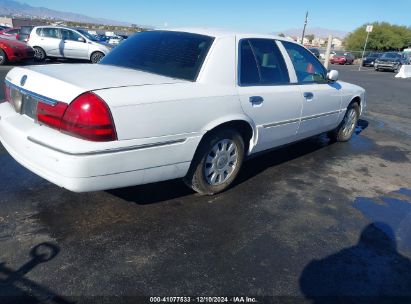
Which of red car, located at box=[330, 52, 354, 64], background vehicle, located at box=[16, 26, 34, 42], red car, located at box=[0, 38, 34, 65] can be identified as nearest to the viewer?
red car, located at box=[0, 38, 34, 65]

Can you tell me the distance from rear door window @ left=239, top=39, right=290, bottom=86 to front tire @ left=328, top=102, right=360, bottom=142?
2.38 meters

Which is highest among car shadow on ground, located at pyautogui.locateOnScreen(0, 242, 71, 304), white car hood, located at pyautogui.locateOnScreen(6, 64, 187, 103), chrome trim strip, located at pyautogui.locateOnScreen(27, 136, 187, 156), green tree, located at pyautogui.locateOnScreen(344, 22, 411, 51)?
green tree, located at pyautogui.locateOnScreen(344, 22, 411, 51)

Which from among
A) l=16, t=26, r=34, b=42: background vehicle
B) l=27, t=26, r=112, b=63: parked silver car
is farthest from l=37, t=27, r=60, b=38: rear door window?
l=16, t=26, r=34, b=42: background vehicle

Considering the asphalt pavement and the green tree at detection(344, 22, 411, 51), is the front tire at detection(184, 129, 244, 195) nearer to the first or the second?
the asphalt pavement

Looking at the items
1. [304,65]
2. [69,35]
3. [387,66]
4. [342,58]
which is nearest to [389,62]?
[387,66]

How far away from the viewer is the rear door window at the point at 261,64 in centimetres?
382

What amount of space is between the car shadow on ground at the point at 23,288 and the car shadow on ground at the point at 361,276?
1.74 meters

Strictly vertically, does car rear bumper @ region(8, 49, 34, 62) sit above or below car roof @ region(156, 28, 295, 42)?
below

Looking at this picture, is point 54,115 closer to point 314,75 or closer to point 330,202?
point 330,202

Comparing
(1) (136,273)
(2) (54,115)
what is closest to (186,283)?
(1) (136,273)

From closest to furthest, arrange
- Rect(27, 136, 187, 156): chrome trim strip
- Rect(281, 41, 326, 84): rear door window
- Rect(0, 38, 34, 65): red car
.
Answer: Rect(27, 136, 187, 156): chrome trim strip, Rect(281, 41, 326, 84): rear door window, Rect(0, 38, 34, 65): red car

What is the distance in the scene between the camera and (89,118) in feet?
8.80

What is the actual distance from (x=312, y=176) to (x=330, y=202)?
31.6 inches

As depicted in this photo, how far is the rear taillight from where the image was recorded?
269 centimetres
